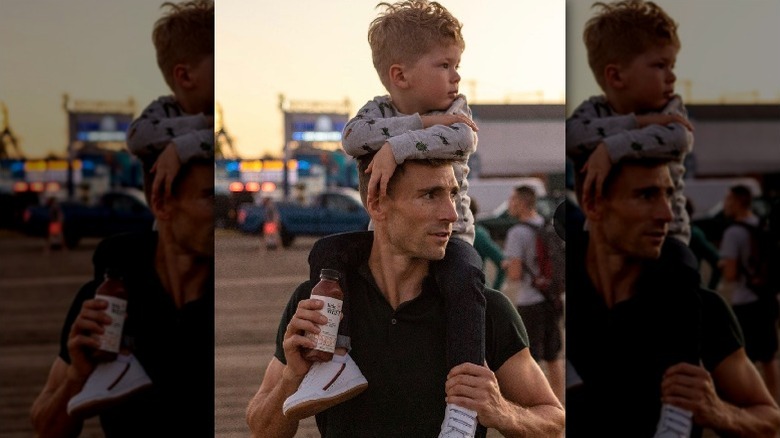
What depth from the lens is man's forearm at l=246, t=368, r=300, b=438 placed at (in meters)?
4.10

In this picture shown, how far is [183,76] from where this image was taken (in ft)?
14.6

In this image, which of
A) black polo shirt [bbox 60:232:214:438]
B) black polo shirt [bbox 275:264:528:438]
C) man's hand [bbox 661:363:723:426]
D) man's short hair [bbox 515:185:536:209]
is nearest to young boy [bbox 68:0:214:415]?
black polo shirt [bbox 60:232:214:438]

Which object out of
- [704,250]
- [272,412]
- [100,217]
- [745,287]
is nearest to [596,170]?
[704,250]

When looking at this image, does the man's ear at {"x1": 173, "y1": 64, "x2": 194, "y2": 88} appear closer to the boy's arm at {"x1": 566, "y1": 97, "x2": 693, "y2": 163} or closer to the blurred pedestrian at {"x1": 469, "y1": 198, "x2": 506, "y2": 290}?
the blurred pedestrian at {"x1": 469, "y1": 198, "x2": 506, "y2": 290}

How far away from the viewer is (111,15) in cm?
449

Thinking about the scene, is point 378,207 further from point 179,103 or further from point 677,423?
point 677,423

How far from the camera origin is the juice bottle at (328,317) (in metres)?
3.97

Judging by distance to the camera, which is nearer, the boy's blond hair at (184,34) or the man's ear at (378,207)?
the man's ear at (378,207)

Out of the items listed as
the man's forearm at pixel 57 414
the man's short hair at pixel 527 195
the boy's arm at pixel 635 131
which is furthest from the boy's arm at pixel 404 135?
the man's forearm at pixel 57 414

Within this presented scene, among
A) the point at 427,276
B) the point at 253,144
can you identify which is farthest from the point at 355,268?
the point at 253,144

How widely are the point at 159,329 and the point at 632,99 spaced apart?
2146mm

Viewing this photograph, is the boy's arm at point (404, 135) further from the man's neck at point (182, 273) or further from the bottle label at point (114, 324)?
the bottle label at point (114, 324)

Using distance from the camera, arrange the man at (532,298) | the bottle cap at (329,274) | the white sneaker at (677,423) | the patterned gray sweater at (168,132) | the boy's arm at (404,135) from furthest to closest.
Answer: the white sneaker at (677,423), the patterned gray sweater at (168,132), the man at (532,298), the bottle cap at (329,274), the boy's arm at (404,135)

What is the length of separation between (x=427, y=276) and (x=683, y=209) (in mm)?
1161
